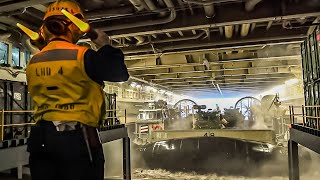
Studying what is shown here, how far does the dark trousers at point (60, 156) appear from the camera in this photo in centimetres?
120

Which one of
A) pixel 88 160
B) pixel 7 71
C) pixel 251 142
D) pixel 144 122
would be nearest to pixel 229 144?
pixel 251 142

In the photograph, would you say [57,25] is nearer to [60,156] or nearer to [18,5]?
[60,156]

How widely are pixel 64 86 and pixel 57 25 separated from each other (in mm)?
298

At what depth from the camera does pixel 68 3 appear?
1.36 m

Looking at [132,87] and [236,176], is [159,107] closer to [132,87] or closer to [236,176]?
[132,87]

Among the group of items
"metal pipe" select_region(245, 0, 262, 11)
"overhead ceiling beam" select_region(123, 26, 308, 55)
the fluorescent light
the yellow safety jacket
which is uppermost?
"metal pipe" select_region(245, 0, 262, 11)

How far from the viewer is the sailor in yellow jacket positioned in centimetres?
121

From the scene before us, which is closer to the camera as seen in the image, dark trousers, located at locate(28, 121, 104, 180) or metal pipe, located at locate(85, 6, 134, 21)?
dark trousers, located at locate(28, 121, 104, 180)

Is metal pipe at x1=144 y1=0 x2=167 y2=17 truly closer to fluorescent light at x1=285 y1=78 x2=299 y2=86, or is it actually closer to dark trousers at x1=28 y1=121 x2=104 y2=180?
dark trousers at x1=28 y1=121 x2=104 y2=180

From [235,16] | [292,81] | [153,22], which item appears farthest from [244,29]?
[292,81]

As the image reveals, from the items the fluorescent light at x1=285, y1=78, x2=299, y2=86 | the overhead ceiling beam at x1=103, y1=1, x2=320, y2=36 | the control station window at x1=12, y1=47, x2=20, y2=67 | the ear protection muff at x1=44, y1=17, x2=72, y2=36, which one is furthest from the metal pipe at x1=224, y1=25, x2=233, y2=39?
the fluorescent light at x1=285, y1=78, x2=299, y2=86

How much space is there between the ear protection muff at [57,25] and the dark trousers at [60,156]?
42 centimetres

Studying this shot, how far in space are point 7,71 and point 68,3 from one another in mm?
4569

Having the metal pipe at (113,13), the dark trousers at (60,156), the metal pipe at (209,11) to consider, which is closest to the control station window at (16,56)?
the metal pipe at (113,13)
